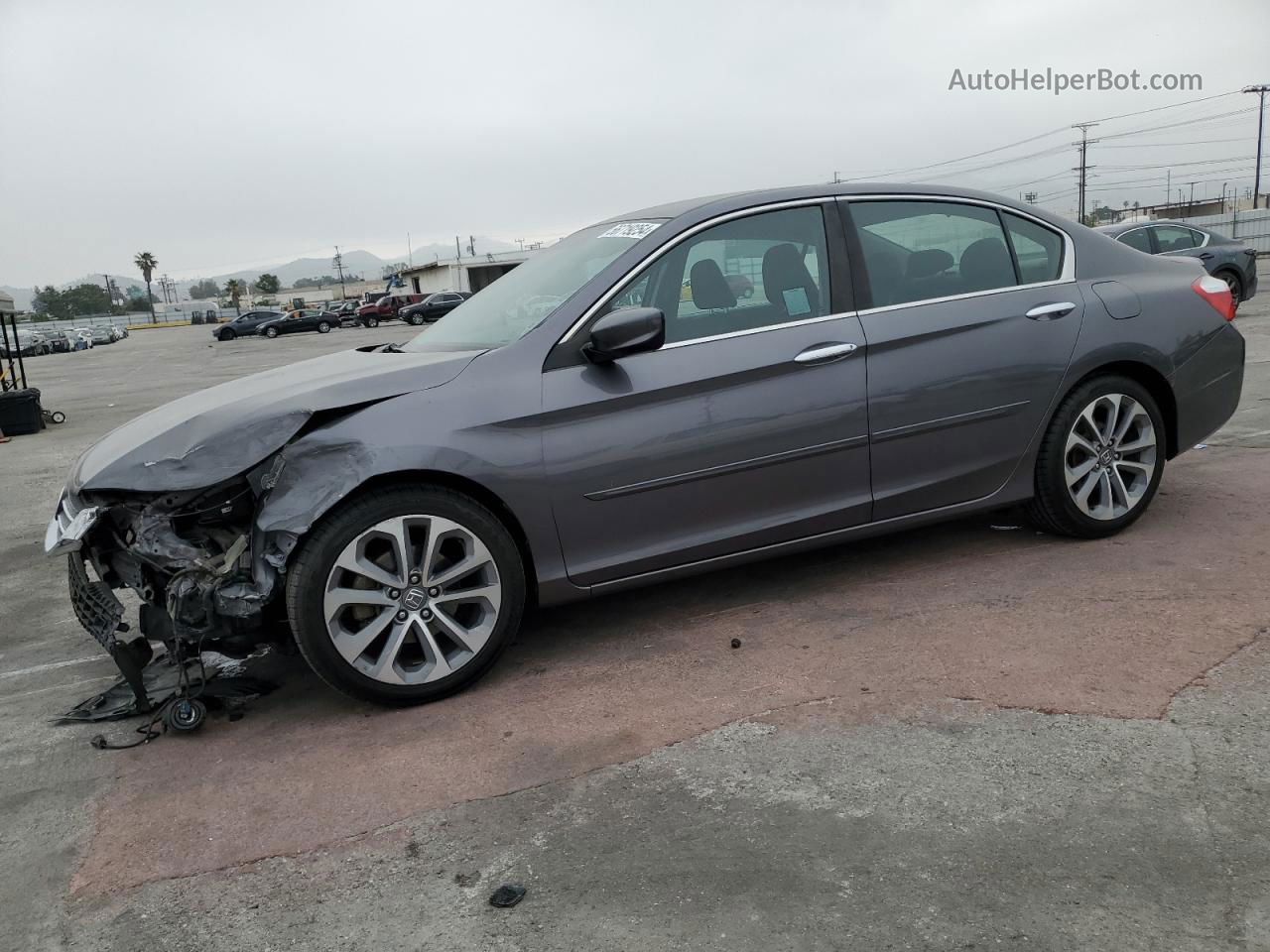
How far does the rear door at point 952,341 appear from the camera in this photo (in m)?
4.23

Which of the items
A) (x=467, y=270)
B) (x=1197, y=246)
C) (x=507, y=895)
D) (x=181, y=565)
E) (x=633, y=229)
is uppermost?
(x=467, y=270)

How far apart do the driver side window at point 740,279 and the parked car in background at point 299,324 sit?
164 feet

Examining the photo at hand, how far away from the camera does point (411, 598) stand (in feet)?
11.6

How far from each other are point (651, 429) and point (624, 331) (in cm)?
38

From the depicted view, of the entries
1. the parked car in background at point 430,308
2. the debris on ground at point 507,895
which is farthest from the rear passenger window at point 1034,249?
→ the parked car in background at point 430,308

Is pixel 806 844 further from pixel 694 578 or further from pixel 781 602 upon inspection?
pixel 694 578

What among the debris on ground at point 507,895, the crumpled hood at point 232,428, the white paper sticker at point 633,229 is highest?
the white paper sticker at point 633,229

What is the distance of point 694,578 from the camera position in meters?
4.84

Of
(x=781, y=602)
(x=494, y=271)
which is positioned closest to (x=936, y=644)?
(x=781, y=602)

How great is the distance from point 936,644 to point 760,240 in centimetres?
172

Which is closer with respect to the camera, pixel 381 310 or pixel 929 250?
pixel 929 250

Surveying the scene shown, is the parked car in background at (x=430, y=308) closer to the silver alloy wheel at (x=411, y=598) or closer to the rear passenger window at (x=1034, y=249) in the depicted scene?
the rear passenger window at (x=1034, y=249)

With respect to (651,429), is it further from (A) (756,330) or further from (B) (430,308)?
(B) (430,308)

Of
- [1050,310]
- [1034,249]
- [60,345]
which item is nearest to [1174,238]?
[1034,249]
